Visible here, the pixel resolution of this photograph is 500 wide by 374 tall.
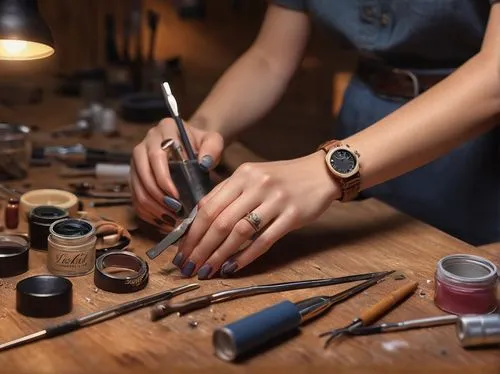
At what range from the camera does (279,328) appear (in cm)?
87

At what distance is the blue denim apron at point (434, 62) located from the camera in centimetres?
126

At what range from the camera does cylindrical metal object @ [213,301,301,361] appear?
833 mm

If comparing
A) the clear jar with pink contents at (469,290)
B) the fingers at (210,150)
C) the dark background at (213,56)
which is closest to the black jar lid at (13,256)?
the fingers at (210,150)

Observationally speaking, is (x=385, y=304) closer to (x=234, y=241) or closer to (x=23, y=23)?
(x=234, y=241)

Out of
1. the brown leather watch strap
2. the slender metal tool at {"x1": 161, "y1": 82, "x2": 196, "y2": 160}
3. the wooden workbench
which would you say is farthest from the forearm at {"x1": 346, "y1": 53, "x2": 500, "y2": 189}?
the slender metal tool at {"x1": 161, "y1": 82, "x2": 196, "y2": 160}

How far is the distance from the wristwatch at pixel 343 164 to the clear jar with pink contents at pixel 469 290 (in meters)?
0.17

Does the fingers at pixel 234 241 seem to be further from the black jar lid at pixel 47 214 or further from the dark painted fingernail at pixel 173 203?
the black jar lid at pixel 47 214

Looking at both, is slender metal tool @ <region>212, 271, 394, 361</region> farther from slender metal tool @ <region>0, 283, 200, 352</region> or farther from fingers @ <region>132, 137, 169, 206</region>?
fingers @ <region>132, 137, 169, 206</region>

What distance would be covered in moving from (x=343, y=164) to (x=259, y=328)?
300 millimetres

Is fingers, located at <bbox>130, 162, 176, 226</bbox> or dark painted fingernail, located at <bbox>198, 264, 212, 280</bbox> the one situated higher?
fingers, located at <bbox>130, 162, 176, 226</bbox>

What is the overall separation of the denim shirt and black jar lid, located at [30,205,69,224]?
1.77 feet

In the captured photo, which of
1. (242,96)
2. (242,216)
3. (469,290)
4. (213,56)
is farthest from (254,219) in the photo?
(213,56)

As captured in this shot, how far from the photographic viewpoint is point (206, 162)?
1.13 m

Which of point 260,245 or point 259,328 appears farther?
point 260,245
